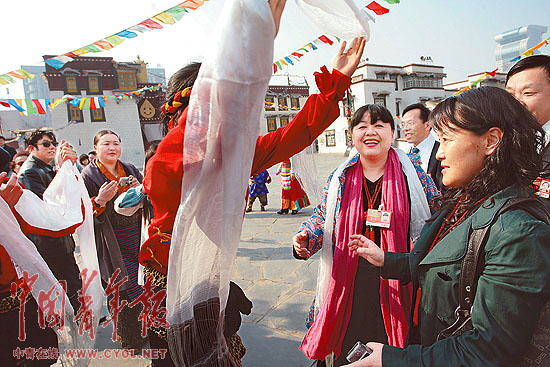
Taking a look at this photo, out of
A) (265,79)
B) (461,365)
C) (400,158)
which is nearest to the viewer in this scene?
(461,365)

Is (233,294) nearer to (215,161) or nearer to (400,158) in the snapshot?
(215,161)

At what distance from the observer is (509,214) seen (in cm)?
92

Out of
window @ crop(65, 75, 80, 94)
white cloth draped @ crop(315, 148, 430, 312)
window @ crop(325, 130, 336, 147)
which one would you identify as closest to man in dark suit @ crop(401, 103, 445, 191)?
white cloth draped @ crop(315, 148, 430, 312)

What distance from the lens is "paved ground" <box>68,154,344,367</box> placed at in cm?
260

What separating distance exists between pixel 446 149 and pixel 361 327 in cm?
126

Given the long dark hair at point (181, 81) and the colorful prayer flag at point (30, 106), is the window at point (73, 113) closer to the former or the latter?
the colorful prayer flag at point (30, 106)

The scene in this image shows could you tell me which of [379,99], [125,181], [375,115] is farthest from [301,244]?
[379,99]

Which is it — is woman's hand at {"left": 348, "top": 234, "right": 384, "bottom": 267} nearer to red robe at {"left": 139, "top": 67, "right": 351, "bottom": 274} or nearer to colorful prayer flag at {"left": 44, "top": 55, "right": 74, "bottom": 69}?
red robe at {"left": 139, "top": 67, "right": 351, "bottom": 274}

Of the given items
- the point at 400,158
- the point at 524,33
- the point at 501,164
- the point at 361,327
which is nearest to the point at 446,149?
the point at 501,164

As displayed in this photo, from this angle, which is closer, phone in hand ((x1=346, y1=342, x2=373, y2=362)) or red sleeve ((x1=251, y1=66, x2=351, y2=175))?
phone in hand ((x1=346, y1=342, x2=373, y2=362))

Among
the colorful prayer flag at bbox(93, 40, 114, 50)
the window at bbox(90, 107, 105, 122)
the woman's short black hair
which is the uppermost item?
the window at bbox(90, 107, 105, 122)

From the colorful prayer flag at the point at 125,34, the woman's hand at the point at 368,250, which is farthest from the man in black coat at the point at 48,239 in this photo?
the woman's hand at the point at 368,250

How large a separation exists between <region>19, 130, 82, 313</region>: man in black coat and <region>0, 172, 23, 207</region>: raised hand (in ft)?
2.63

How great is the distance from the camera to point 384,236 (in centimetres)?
190
